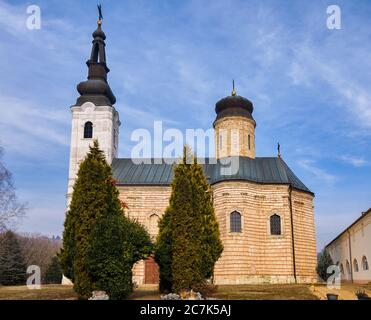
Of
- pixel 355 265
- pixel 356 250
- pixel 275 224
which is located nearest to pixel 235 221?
pixel 275 224

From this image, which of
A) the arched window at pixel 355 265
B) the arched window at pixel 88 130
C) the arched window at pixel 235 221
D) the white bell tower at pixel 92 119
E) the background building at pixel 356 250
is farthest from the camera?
the arched window at pixel 88 130

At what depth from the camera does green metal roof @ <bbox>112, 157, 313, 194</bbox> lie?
34188mm

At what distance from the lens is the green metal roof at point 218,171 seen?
34.2 m

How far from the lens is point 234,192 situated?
32.6m

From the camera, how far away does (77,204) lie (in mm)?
19516

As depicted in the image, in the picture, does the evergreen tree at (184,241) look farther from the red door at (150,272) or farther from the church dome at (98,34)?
the church dome at (98,34)

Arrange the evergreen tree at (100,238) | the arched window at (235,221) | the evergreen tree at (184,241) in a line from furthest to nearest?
the arched window at (235,221), the evergreen tree at (184,241), the evergreen tree at (100,238)

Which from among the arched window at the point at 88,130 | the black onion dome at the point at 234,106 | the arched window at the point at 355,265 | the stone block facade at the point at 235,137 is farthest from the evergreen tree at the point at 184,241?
the arched window at the point at 88,130

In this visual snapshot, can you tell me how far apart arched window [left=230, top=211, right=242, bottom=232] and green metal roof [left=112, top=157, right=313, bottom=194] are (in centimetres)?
280

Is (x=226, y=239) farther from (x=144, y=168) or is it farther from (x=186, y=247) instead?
(x=186, y=247)

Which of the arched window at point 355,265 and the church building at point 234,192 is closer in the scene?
the church building at point 234,192

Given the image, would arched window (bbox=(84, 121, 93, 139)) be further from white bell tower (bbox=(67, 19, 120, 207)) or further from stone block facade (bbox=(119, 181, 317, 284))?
stone block facade (bbox=(119, 181, 317, 284))

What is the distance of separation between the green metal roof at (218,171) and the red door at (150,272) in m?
6.73
